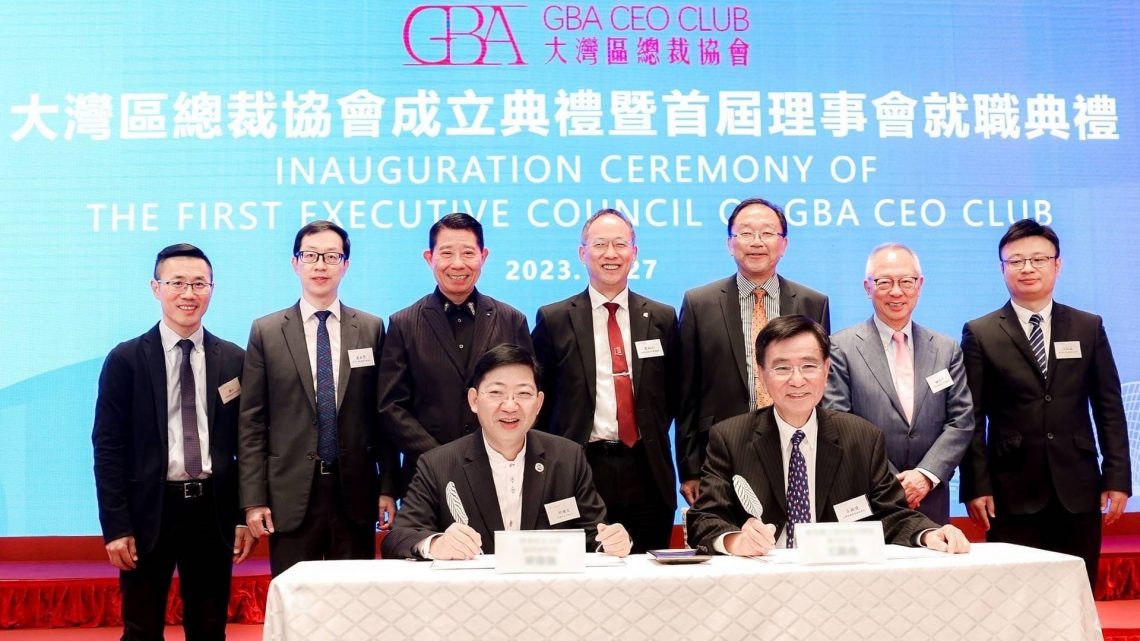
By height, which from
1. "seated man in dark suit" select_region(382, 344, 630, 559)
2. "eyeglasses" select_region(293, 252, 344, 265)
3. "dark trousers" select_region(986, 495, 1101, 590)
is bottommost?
"dark trousers" select_region(986, 495, 1101, 590)

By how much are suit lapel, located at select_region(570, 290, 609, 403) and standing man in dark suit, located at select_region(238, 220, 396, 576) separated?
2.23ft

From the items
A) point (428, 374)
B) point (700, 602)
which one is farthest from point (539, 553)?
point (428, 374)

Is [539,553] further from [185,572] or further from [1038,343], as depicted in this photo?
[1038,343]

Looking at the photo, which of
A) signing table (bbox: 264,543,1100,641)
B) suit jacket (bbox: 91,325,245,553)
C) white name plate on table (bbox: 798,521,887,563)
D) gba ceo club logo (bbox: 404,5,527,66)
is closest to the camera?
signing table (bbox: 264,543,1100,641)

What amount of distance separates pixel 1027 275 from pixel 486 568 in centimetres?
230

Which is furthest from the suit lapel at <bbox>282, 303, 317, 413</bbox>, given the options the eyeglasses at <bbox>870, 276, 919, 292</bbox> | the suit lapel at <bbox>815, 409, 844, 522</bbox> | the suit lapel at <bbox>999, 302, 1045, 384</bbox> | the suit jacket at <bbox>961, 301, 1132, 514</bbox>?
the suit lapel at <bbox>999, 302, 1045, 384</bbox>

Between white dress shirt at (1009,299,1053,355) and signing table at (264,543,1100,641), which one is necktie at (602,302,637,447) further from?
white dress shirt at (1009,299,1053,355)

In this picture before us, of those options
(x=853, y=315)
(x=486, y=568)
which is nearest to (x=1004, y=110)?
(x=853, y=315)

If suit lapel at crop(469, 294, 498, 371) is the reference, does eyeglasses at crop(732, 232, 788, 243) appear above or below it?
above

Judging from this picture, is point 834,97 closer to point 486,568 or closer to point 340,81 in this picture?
point 340,81

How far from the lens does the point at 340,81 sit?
440 cm

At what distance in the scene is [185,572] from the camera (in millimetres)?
3051

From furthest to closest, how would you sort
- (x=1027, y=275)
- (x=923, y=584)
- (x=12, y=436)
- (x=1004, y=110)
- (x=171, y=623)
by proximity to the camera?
(x=1004, y=110) < (x=12, y=436) < (x=171, y=623) < (x=1027, y=275) < (x=923, y=584)

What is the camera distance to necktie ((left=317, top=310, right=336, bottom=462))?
3.08m
